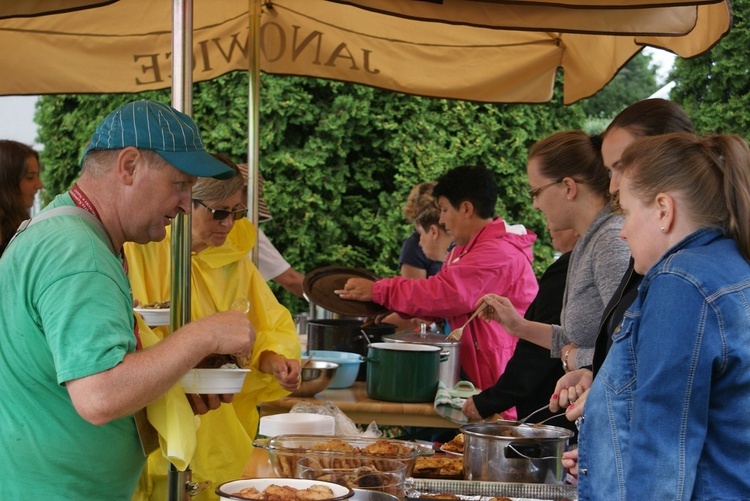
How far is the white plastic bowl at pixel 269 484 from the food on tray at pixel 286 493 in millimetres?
15

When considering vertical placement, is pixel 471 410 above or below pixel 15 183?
below

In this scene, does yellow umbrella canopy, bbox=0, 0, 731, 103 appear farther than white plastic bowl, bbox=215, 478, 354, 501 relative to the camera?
Yes

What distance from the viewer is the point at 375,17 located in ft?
15.8

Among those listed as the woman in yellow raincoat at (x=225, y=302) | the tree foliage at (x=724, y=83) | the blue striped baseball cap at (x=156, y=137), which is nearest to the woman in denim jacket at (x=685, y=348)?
the blue striped baseball cap at (x=156, y=137)

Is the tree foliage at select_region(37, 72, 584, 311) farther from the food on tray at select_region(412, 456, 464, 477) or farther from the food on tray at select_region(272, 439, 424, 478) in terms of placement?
the food on tray at select_region(272, 439, 424, 478)

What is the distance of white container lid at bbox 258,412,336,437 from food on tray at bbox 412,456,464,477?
0.31 metres

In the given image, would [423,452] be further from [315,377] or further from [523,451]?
[315,377]

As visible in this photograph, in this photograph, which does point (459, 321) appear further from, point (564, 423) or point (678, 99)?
point (678, 99)

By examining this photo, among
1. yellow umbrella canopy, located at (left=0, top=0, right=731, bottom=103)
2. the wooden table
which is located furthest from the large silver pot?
yellow umbrella canopy, located at (left=0, top=0, right=731, bottom=103)

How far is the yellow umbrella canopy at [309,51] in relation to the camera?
15.3 feet

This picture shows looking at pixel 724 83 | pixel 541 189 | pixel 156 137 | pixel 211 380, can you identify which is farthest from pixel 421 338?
pixel 724 83

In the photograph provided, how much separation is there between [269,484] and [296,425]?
0.70 meters

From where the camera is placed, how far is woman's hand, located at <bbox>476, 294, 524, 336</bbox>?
378 cm

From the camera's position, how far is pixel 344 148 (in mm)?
8625
